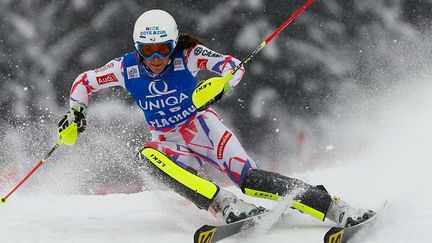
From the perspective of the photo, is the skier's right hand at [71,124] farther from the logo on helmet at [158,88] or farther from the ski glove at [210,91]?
the ski glove at [210,91]

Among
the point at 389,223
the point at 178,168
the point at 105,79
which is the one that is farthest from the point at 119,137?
the point at 389,223

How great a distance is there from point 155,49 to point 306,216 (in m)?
1.49

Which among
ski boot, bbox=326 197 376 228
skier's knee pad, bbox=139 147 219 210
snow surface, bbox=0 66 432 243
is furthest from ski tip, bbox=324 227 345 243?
skier's knee pad, bbox=139 147 219 210

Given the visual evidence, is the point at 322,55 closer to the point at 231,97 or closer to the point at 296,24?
the point at 296,24

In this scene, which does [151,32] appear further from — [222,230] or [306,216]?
[306,216]

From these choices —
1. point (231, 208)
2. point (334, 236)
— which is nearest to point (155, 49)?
point (231, 208)

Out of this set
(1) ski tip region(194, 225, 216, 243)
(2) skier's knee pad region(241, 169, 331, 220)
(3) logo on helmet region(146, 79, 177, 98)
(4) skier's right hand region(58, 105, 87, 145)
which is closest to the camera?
(1) ski tip region(194, 225, 216, 243)

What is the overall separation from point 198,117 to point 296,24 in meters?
3.12

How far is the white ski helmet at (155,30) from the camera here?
430cm

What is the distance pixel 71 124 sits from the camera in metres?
4.68

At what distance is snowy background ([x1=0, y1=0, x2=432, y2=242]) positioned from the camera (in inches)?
292

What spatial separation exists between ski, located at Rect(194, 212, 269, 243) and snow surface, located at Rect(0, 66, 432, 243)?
0.05m

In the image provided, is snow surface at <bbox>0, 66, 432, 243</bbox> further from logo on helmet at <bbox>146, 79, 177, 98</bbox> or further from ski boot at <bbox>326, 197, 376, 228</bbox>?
logo on helmet at <bbox>146, 79, 177, 98</bbox>

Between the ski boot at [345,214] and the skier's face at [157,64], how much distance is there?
1406 millimetres
